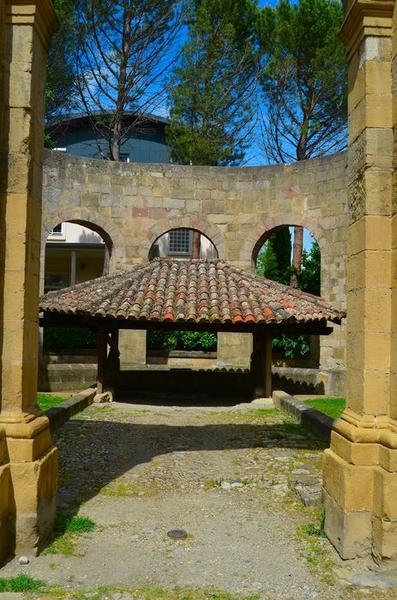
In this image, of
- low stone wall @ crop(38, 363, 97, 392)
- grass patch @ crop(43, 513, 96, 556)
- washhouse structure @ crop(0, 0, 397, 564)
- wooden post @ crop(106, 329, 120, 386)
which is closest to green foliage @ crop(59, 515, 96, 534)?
grass patch @ crop(43, 513, 96, 556)

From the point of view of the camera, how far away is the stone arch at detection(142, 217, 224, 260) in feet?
52.8

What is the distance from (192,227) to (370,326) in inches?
497

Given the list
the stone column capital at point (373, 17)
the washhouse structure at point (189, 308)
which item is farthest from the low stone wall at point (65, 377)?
the stone column capital at point (373, 17)

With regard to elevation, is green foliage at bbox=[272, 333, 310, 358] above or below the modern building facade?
below

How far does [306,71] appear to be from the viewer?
2080cm

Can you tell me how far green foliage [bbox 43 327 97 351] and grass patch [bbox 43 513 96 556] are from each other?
12806mm

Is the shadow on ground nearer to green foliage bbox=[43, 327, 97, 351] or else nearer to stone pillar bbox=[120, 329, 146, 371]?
stone pillar bbox=[120, 329, 146, 371]

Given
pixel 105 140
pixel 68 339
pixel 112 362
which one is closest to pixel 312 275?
pixel 68 339

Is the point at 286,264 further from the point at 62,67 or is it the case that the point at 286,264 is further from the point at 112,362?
the point at 62,67

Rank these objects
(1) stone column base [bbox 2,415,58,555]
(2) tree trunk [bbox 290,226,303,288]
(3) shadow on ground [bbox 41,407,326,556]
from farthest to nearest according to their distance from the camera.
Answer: (2) tree trunk [bbox 290,226,303,288] < (3) shadow on ground [bbox 41,407,326,556] < (1) stone column base [bbox 2,415,58,555]

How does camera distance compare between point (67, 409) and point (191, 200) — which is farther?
point (191, 200)

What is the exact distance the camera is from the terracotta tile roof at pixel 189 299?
10234 millimetres

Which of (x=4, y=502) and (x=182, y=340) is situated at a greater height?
(x=182, y=340)

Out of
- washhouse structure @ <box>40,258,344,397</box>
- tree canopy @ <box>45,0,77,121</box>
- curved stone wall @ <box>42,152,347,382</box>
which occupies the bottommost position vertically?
washhouse structure @ <box>40,258,344,397</box>
